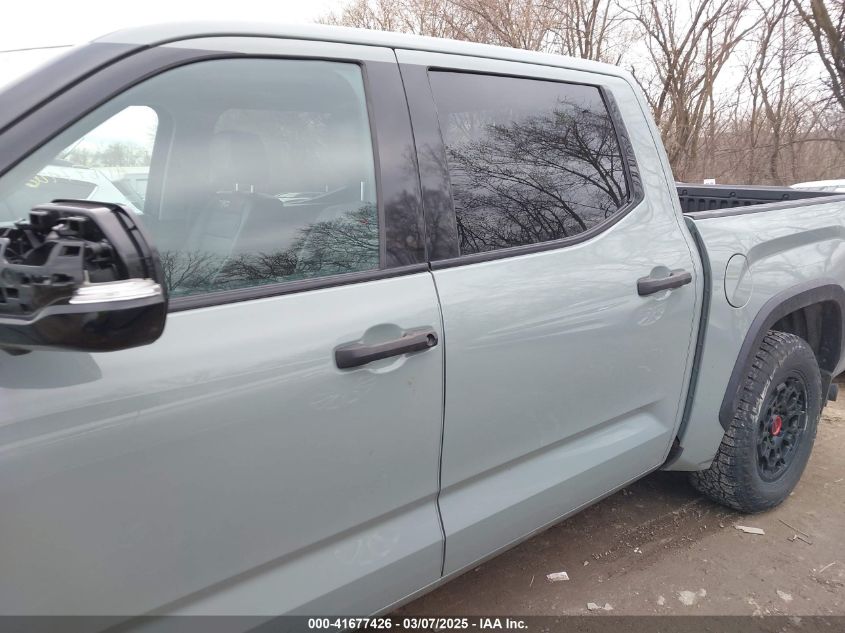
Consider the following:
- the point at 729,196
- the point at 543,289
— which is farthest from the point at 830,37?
the point at 543,289

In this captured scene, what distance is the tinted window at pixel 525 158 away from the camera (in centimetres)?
187

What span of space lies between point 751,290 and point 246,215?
2.04 metres

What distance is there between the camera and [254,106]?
5.14 ft

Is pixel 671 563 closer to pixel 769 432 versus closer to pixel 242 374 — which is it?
pixel 769 432

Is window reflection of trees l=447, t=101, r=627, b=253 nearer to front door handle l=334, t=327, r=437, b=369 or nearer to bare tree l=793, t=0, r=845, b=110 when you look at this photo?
front door handle l=334, t=327, r=437, b=369

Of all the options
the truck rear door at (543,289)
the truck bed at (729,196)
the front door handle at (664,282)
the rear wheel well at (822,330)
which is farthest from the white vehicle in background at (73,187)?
the truck bed at (729,196)

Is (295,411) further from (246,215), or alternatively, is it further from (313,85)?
(313,85)

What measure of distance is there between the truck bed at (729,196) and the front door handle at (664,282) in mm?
1875

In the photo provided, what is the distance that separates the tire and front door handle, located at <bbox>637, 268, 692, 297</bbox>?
2.32ft

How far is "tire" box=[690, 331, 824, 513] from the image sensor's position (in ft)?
8.88

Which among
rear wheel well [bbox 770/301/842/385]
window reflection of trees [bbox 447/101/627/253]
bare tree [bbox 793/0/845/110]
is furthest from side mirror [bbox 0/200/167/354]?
bare tree [bbox 793/0/845/110]

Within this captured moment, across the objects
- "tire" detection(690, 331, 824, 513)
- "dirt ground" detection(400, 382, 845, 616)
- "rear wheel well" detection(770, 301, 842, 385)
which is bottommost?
"dirt ground" detection(400, 382, 845, 616)

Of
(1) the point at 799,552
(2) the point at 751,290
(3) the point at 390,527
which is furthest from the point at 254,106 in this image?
(1) the point at 799,552

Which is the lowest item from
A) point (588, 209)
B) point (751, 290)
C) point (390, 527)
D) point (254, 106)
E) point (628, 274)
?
point (390, 527)
